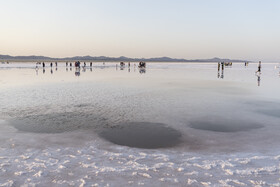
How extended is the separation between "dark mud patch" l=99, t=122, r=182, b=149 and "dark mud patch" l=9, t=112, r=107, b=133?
98 centimetres

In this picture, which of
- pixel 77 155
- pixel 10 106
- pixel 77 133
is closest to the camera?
pixel 77 155

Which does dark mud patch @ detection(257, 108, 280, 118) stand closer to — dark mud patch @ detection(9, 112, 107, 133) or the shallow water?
the shallow water

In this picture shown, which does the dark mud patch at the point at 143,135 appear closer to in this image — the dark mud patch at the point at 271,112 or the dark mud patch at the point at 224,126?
the dark mud patch at the point at 224,126

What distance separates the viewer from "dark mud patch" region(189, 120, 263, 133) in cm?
846

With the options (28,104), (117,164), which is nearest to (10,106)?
(28,104)

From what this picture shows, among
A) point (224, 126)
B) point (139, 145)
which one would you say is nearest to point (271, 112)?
point (224, 126)

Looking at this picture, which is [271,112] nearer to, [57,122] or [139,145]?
[139,145]

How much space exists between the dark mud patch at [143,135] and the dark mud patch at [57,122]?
98 centimetres

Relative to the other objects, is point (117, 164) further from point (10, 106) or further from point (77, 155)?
point (10, 106)

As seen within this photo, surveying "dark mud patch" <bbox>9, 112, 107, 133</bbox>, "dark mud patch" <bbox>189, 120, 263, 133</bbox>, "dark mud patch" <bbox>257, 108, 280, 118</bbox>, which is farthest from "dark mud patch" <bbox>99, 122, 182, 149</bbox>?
"dark mud patch" <bbox>257, 108, 280, 118</bbox>

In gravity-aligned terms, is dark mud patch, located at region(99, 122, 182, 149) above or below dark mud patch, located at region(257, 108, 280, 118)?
below

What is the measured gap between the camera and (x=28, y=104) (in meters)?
12.8

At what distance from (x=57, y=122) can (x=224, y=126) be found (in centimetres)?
610

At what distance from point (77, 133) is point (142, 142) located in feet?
7.27
